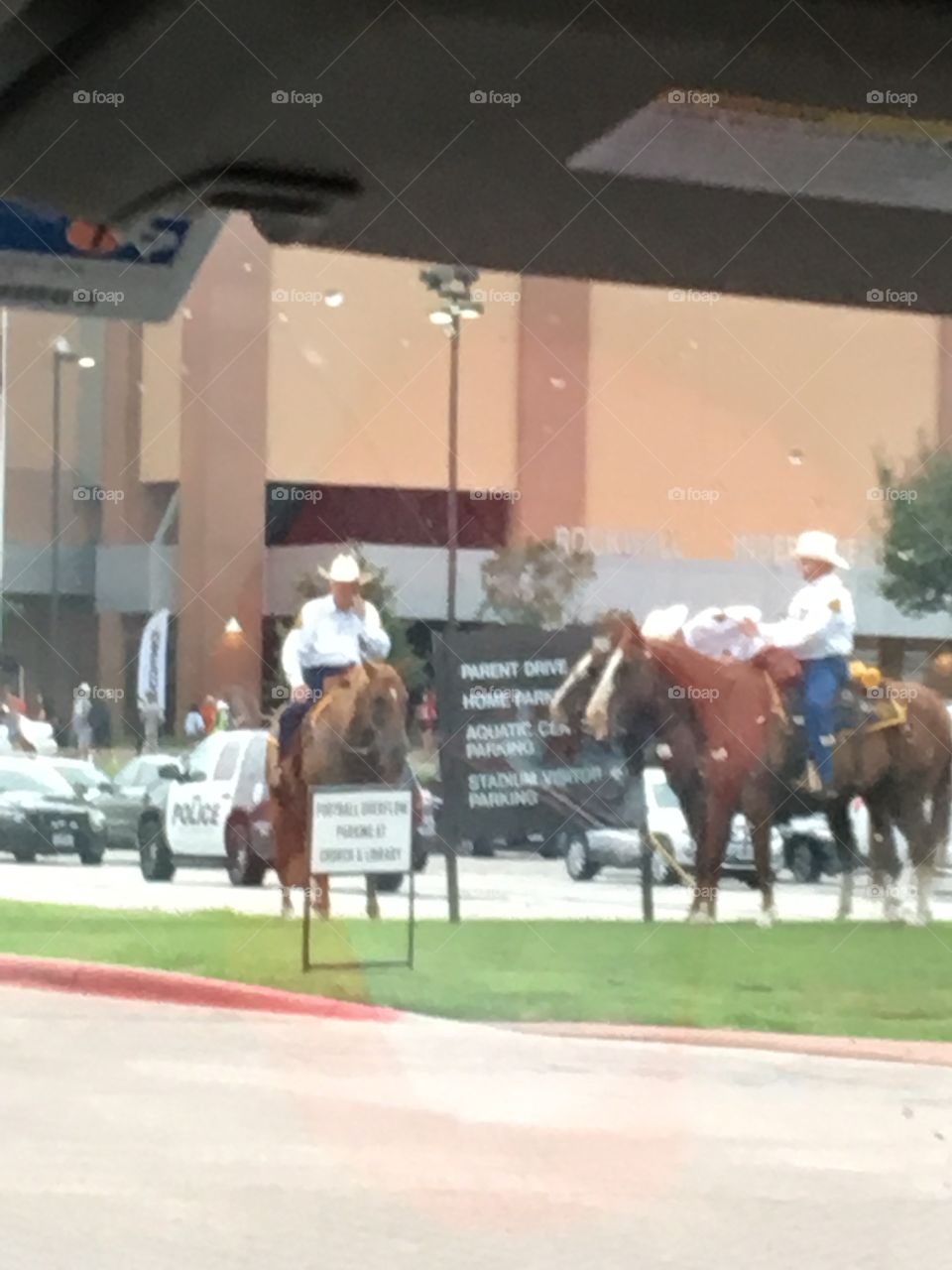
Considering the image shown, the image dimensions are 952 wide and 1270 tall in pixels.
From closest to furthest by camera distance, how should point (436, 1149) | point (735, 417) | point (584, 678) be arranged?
point (436, 1149)
point (584, 678)
point (735, 417)

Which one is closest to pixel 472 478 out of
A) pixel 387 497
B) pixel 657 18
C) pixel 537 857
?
pixel 387 497

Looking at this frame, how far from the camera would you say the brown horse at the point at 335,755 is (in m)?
2.43

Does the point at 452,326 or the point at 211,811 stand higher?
the point at 452,326

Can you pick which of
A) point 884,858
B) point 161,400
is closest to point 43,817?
point 161,400

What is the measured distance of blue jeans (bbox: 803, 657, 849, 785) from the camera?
8.00ft

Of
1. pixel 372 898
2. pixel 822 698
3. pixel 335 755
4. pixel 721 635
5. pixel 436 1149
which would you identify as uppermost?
pixel 721 635

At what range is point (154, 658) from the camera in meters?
2.46

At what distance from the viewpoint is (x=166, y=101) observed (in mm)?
2529

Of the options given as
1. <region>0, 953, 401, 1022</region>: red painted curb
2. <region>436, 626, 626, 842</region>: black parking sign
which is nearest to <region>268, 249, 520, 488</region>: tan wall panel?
<region>436, 626, 626, 842</region>: black parking sign

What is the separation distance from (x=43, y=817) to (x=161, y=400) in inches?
28.6

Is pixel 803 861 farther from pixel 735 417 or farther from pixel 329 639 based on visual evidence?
pixel 329 639

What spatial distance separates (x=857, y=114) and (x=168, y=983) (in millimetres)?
1945

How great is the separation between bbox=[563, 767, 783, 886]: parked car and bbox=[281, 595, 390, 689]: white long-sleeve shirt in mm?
456

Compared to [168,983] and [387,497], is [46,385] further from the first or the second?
[168,983]
